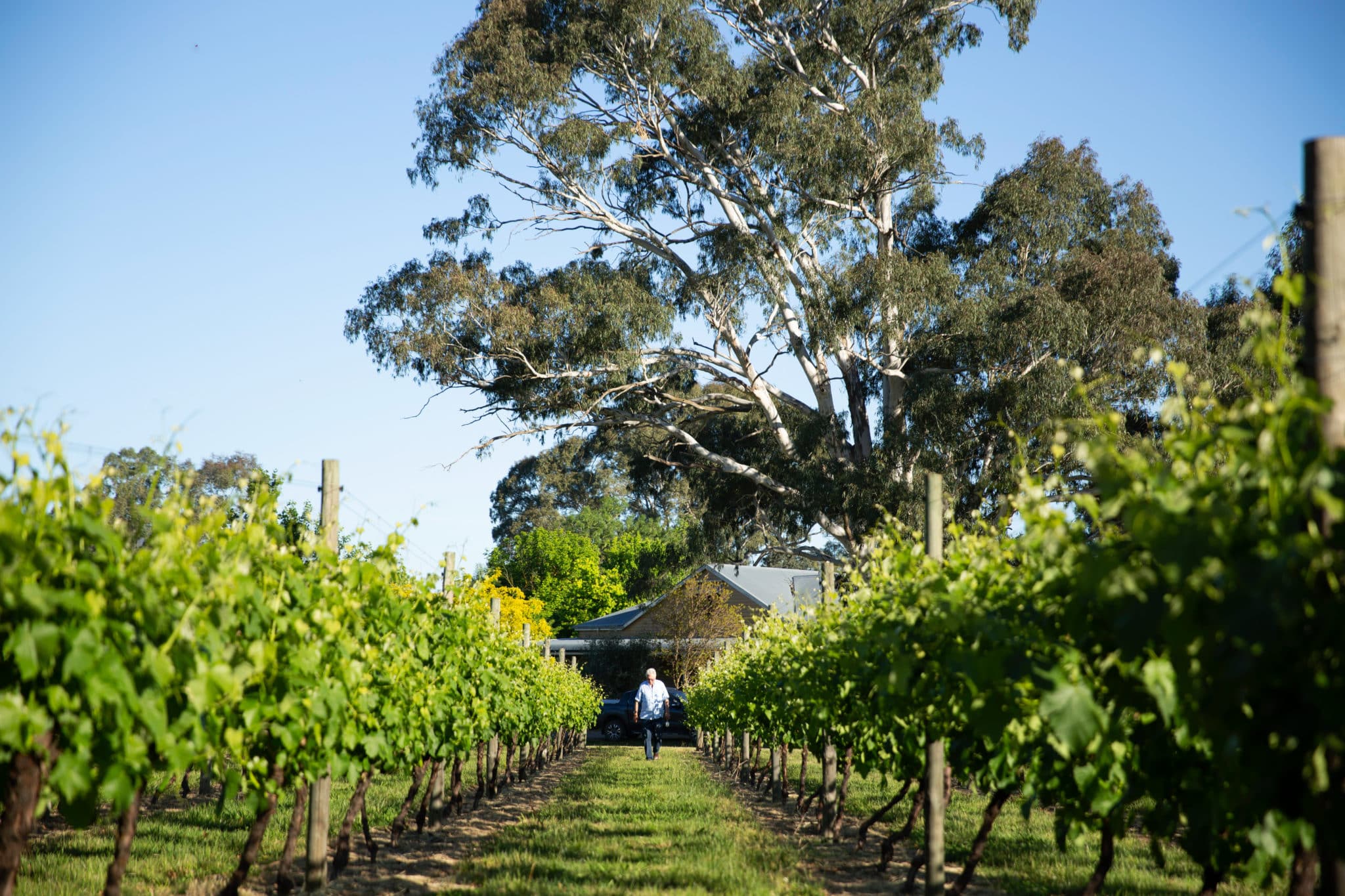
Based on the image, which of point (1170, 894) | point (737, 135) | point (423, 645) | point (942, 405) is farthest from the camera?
point (737, 135)

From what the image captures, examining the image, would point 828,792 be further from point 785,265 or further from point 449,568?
point 785,265

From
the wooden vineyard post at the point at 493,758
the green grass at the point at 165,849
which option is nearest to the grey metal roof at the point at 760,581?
the wooden vineyard post at the point at 493,758

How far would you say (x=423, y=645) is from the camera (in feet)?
22.4

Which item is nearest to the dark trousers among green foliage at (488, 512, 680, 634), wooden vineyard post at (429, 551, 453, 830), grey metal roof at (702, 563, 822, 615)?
wooden vineyard post at (429, 551, 453, 830)

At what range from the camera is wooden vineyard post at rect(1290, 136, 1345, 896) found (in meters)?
2.40

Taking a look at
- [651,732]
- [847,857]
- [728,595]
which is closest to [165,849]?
[847,857]

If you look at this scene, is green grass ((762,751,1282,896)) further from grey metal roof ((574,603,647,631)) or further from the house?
grey metal roof ((574,603,647,631))

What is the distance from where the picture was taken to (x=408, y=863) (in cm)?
776

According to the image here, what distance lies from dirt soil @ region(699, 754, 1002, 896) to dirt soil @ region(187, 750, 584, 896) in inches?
94.6

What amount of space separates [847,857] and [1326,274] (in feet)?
22.0

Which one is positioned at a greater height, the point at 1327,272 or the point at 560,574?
the point at 560,574

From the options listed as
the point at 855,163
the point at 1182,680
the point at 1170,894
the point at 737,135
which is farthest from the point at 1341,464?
the point at 737,135

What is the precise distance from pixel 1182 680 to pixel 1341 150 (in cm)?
127

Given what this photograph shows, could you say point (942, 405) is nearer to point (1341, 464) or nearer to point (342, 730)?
point (342, 730)
